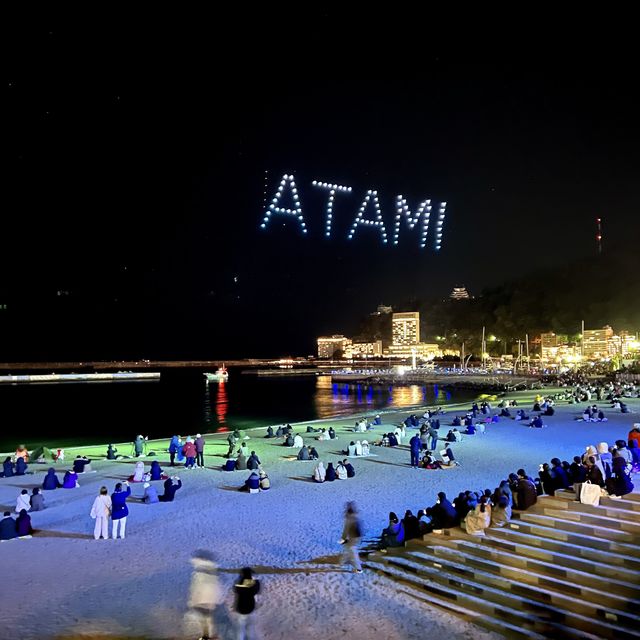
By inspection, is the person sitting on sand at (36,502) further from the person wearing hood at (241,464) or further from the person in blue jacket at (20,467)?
the person wearing hood at (241,464)

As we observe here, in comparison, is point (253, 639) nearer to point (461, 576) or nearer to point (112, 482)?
point (461, 576)

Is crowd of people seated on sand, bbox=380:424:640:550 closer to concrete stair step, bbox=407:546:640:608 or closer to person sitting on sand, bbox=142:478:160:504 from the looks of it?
concrete stair step, bbox=407:546:640:608

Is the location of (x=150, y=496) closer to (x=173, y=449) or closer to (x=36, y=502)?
(x=36, y=502)

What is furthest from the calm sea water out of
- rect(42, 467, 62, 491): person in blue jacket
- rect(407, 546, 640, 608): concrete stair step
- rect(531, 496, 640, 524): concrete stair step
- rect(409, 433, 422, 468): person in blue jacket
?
rect(531, 496, 640, 524): concrete stair step

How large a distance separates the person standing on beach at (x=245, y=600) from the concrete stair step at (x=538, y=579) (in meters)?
3.07

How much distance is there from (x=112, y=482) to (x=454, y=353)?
121681 mm

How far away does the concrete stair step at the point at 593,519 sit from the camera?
698cm

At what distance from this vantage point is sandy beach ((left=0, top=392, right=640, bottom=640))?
6.50m

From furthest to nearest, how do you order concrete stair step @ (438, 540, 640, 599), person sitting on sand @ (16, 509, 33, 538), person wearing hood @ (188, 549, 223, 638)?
1. person sitting on sand @ (16, 509, 33, 538)
2. concrete stair step @ (438, 540, 640, 599)
3. person wearing hood @ (188, 549, 223, 638)

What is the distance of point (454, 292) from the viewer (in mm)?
183375

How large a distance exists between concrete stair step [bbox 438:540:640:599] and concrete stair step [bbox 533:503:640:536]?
757 millimetres

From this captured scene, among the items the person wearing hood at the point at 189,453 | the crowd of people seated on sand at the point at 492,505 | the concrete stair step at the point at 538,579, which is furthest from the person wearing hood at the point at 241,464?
the concrete stair step at the point at 538,579

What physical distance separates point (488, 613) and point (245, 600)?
293 centimetres

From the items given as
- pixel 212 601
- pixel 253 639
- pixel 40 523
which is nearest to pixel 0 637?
pixel 212 601
